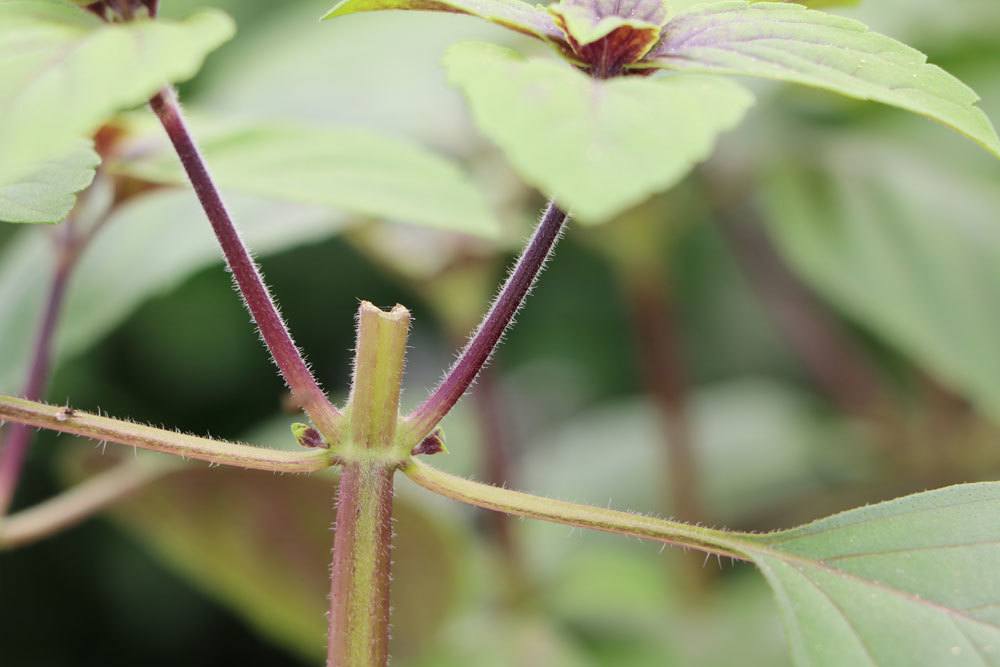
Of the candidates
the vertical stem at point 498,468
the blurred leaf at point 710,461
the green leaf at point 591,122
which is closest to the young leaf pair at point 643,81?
the green leaf at point 591,122

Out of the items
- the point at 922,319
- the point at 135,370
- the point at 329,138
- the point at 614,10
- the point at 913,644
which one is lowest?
the point at 913,644

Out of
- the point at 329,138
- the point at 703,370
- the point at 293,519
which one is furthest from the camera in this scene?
the point at 703,370

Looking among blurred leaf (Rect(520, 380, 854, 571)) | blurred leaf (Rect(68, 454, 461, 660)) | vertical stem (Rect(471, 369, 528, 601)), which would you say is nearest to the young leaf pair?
blurred leaf (Rect(68, 454, 461, 660))

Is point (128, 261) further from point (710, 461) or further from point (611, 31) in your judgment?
point (710, 461)

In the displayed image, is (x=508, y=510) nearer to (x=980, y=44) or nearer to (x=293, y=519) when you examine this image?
(x=293, y=519)

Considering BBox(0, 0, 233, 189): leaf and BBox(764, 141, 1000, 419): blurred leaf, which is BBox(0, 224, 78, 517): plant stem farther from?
BBox(764, 141, 1000, 419): blurred leaf

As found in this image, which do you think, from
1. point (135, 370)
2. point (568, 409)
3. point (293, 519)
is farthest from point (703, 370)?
point (293, 519)

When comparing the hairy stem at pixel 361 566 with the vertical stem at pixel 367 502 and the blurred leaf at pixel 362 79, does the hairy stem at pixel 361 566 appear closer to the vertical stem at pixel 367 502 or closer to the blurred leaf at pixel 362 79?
the vertical stem at pixel 367 502

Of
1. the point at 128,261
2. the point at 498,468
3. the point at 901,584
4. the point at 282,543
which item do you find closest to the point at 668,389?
the point at 498,468
